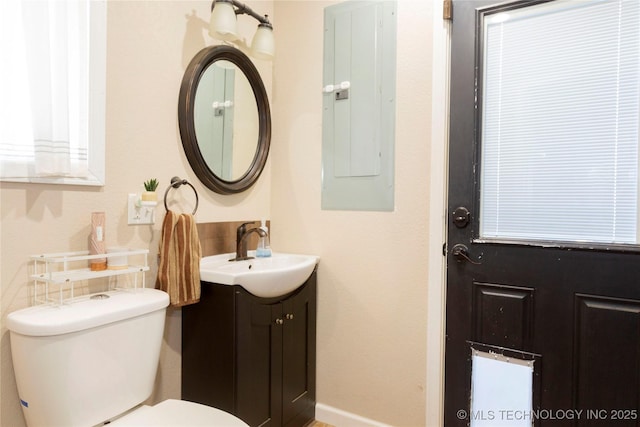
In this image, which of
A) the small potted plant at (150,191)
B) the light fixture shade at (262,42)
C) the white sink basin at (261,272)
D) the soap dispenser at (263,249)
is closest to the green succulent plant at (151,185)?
the small potted plant at (150,191)

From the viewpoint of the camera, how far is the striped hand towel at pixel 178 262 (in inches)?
56.9

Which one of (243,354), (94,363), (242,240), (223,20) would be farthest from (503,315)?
(223,20)

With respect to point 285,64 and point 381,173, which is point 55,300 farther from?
point 285,64

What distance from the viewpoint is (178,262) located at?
146cm

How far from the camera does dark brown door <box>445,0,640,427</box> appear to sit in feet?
4.42

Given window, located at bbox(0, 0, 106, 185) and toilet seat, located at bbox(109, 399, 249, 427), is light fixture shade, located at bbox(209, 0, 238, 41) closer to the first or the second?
window, located at bbox(0, 0, 106, 185)

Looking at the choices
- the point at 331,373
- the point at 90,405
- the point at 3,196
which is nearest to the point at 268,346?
the point at 331,373

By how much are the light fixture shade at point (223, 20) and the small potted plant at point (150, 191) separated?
0.72 m

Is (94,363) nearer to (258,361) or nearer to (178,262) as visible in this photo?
(178,262)

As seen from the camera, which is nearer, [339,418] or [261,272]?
[261,272]

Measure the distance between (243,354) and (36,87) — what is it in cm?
116

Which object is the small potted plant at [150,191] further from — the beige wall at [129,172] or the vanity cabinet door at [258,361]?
the vanity cabinet door at [258,361]

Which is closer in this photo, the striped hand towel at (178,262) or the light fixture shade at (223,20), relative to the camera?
the striped hand towel at (178,262)

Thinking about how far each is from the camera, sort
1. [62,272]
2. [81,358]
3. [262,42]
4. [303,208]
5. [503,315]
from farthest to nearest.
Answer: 1. [303,208]
2. [262,42]
3. [503,315]
4. [62,272]
5. [81,358]
